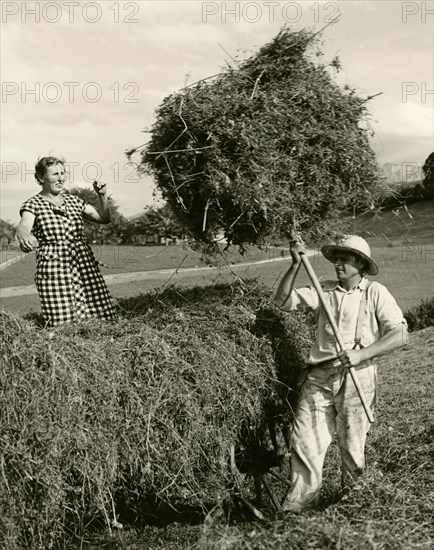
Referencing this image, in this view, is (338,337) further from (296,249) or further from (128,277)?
(128,277)

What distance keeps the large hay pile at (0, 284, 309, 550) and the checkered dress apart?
653 mm

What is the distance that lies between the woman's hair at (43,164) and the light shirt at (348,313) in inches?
83.9

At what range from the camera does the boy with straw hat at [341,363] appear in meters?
4.79

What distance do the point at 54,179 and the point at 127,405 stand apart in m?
2.20

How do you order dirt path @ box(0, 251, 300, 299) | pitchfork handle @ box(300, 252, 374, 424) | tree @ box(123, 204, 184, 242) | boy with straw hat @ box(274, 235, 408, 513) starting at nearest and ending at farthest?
pitchfork handle @ box(300, 252, 374, 424) < boy with straw hat @ box(274, 235, 408, 513) < tree @ box(123, 204, 184, 242) < dirt path @ box(0, 251, 300, 299)

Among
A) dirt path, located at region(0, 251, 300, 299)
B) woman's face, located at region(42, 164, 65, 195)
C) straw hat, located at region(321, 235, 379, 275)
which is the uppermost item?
woman's face, located at region(42, 164, 65, 195)

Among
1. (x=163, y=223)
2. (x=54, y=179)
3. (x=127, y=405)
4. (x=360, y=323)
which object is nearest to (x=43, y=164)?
(x=54, y=179)

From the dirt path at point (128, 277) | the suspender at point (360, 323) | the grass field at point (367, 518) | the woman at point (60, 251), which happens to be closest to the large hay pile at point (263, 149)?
the suspender at point (360, 323)

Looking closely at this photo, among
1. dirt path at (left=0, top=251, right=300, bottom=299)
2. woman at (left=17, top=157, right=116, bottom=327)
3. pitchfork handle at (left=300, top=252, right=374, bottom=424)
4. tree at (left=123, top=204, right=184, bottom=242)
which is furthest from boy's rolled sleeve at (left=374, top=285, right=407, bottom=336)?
dirt path at (left=0, top=251, right=300, bottom=299)

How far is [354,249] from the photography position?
496 centimetres

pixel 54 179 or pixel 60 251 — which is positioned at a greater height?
pixel 54 179

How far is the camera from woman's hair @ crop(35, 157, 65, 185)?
547cm

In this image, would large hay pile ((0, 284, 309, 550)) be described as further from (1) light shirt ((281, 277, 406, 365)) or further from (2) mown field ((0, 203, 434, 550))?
(1) light shirt ((281, 277, 406, 365))

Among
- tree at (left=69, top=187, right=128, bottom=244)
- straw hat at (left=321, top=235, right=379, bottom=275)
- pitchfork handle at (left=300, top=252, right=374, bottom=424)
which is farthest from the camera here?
tree at (left=69, top=187, right=128, bottom=244)
